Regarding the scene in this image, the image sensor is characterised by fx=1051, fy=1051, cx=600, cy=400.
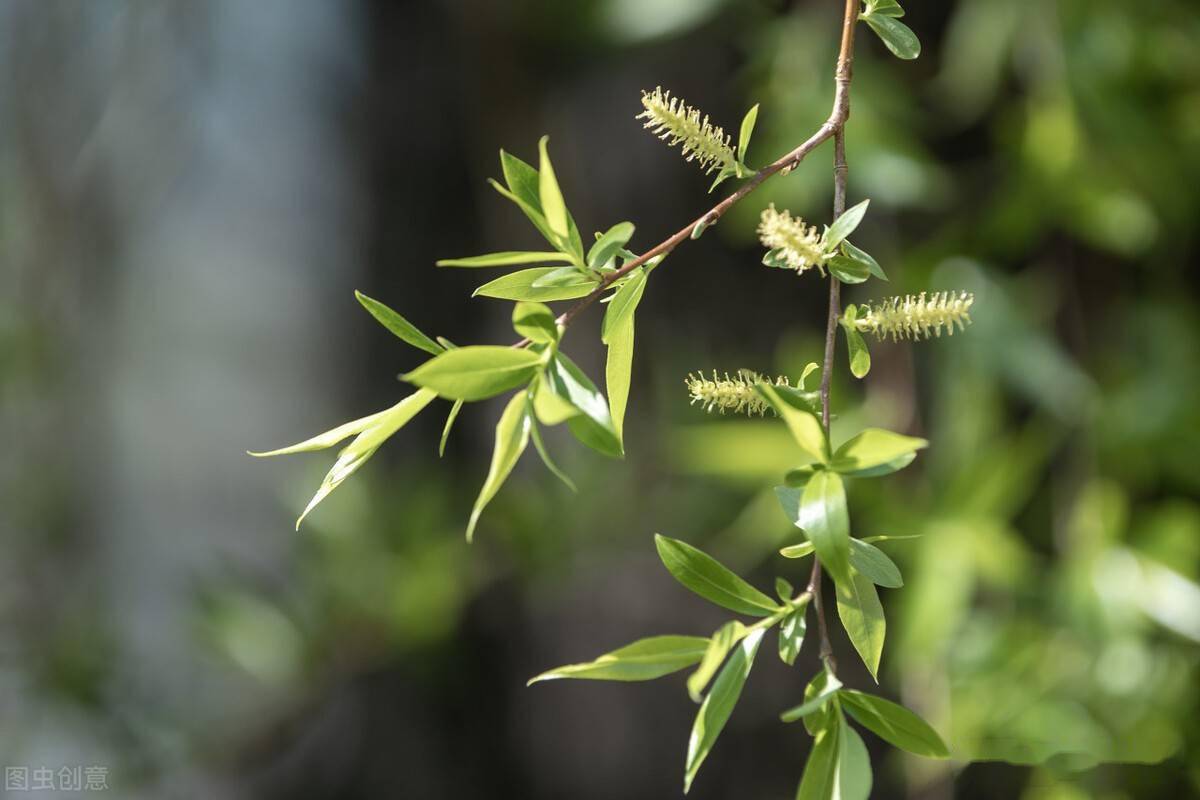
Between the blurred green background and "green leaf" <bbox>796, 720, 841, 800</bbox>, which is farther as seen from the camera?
the blurred green background

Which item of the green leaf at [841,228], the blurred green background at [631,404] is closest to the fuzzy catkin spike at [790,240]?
the green leaf at [841,228]

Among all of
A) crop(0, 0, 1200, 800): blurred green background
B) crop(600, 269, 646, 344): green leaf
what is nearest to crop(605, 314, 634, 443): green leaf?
crop(600, 269, 646, 344): green leaf

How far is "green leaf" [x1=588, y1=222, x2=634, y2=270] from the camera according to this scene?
0.62 feet

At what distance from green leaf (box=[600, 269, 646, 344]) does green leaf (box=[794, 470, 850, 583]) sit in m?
0.05

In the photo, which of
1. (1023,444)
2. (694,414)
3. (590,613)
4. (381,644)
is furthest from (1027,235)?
(381,644)

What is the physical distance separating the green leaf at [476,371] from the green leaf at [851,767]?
0.09 m

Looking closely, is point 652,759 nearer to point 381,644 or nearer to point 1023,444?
point 381,644

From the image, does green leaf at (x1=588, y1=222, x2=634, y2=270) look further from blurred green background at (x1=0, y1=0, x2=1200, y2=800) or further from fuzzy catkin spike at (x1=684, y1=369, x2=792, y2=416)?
blurred green background at (x1=0, y1=0, x2=1200, y2=800)

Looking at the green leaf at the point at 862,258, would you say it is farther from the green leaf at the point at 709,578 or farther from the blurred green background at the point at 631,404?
the blurred green background at the point at 631,404

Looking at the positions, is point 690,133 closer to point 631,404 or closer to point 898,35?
point 898,35

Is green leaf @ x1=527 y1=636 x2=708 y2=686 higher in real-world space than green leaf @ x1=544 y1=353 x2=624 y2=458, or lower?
lower

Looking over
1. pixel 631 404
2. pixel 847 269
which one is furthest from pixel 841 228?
pixel 631 404

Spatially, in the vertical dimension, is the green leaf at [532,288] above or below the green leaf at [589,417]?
above

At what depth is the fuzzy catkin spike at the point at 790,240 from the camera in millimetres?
170
